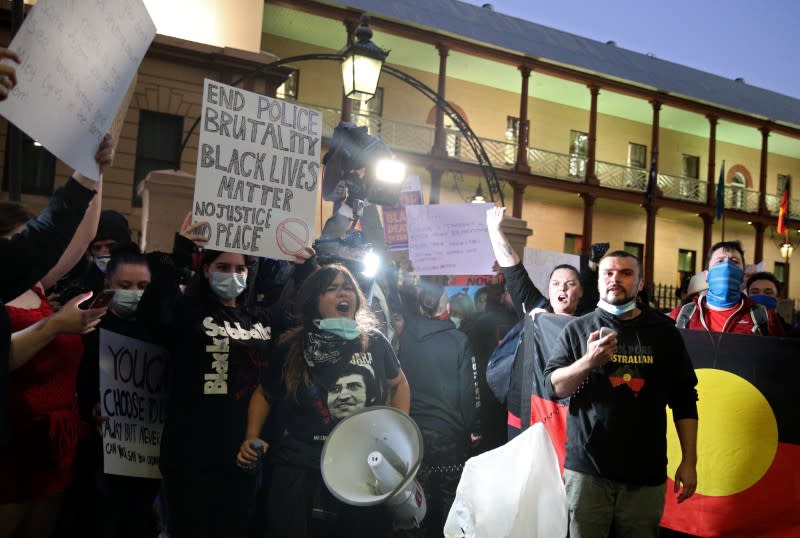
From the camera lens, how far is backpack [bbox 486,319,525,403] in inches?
176

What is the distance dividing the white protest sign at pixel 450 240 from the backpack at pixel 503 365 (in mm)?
1243

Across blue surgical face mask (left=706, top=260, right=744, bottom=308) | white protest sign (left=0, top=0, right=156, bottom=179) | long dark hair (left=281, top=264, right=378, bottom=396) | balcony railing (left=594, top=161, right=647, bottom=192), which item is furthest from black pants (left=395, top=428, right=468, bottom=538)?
balcony railing (left=594, top=161, right=647, bottom=192)

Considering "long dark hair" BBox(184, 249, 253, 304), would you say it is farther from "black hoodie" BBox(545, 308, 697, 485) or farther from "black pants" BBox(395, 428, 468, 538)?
"black hoodie" BBox(545, 308, 697, 485)

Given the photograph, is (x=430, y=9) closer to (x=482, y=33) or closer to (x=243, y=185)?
(x=482, y=33)

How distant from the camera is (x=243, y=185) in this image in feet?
12.5

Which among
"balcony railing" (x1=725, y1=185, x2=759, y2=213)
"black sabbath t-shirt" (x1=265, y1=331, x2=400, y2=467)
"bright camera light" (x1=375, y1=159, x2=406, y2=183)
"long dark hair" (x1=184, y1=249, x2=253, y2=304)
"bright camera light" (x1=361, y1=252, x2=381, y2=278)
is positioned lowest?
"black sabbath t-shirt" (x1=265, y1=331, x2=400, y2=467)

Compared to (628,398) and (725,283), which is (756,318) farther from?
(628,398)

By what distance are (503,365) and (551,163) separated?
2024 cm

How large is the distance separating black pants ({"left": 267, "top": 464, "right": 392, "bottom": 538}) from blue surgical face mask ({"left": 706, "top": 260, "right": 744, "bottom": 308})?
8.24 ft

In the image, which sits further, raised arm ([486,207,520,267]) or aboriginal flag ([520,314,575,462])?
raised arm ([486,207,520,267])

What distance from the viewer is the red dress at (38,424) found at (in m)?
2.77

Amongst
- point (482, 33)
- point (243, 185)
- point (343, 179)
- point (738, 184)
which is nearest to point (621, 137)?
point (738, 184)

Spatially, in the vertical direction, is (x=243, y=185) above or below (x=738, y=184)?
below

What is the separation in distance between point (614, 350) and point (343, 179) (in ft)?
10.4
